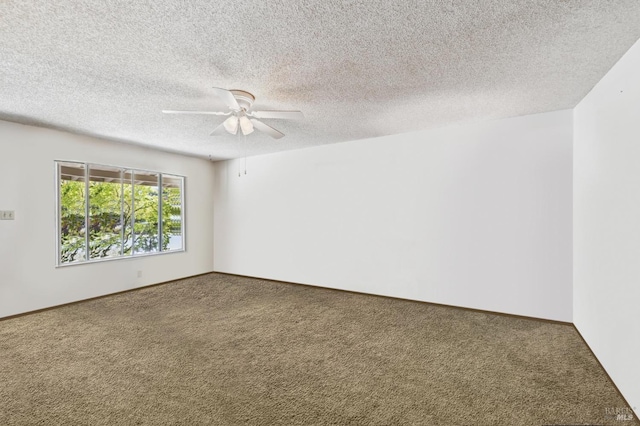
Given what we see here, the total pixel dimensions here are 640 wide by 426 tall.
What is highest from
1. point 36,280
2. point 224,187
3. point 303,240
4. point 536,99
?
point 536,99

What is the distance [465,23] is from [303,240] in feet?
13.6

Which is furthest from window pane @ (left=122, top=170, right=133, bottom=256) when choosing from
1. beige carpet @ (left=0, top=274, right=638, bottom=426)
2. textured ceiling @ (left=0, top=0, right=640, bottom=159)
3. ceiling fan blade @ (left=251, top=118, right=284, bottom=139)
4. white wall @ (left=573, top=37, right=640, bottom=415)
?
white wall @ (left=573, top=37, right=640, bottom=415)

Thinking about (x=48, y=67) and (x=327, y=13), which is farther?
(x=48, y=67)

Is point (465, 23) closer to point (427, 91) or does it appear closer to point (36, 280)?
point (427, 91)

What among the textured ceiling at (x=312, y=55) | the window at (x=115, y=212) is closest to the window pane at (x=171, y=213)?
the window at (x=115, y=212)

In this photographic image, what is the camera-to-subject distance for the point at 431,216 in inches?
168

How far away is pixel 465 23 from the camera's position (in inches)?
75.3

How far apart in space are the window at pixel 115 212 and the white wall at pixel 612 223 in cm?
619

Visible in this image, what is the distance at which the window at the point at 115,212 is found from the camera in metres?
4.55

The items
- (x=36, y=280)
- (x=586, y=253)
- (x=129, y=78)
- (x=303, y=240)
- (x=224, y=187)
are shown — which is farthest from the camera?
(x=224, y=187)

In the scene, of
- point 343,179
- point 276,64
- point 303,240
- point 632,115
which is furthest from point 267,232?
point 632,115

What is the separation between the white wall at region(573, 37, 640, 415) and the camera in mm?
2007

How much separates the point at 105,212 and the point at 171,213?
1153mm

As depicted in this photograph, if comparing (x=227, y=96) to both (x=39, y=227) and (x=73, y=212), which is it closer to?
(x=39, y=227)
